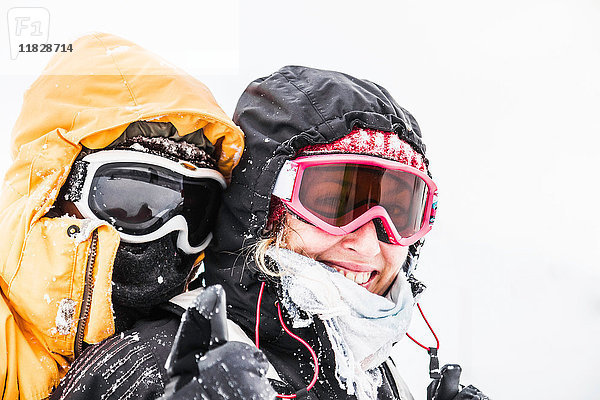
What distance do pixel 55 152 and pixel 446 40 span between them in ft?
12.6

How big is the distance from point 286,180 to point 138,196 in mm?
432

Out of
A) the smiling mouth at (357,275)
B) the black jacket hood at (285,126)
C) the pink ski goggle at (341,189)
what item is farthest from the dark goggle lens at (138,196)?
the smiling mouth at (357,275)

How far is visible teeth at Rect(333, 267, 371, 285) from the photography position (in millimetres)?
1623

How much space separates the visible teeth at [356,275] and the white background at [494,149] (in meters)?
2.44

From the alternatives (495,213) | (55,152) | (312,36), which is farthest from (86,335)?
(495,213)

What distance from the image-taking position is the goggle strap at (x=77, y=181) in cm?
145

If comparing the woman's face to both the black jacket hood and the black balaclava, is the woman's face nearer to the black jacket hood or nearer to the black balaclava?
the black jacket hood

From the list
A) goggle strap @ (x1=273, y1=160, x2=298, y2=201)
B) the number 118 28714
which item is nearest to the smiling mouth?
goggle strap @ (x1=273, y1=160, x2=298, y2=201)

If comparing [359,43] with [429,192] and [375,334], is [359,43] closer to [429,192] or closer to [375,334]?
[429,192]

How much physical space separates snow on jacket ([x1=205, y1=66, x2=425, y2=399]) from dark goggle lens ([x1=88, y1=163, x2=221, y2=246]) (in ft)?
0.58

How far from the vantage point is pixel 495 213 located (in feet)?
14.6

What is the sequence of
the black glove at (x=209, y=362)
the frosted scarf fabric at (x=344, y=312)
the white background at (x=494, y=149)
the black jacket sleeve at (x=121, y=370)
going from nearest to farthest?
1. the black glove at (x=209, y=362)
2. the black jacket sleeve at (x=121, y=370)
3. the frosted scarf fabric at (x=344, y=312)
4. the white background at (x=494, y=149)

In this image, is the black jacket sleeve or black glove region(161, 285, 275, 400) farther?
the black jacket sleeve

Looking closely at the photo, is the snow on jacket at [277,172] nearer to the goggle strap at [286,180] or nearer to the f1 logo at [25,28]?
the goggle strap at [286,180]
